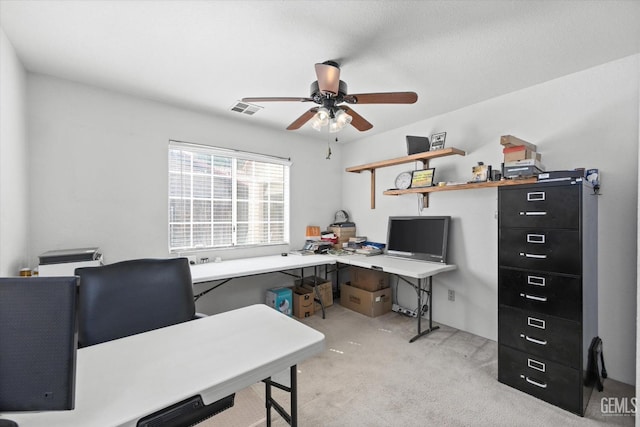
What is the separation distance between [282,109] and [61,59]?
185cm

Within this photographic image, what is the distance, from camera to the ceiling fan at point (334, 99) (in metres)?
1.74

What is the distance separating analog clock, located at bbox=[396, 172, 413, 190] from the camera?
3418 millimetres

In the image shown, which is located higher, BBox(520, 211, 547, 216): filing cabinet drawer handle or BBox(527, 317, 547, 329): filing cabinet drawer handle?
BBox(520, 211, 547, 216): filing cabinet drawer handle

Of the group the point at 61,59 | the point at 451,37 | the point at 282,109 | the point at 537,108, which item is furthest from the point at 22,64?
the point at 537,108

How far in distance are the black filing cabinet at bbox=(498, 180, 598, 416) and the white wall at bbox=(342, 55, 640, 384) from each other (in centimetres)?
17

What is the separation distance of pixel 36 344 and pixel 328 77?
5.72ft

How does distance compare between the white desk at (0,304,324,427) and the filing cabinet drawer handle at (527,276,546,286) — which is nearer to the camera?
the white desk at (0,304,324,427)

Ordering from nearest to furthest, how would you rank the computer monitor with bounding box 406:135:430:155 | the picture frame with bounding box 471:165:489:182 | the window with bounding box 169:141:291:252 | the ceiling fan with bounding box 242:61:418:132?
the ceiling fan with bounding box 242:61:418:132
the picture frame with bounding box 471:165:489:182
the window with bounding box 169:141:291:252
the computer monitor with bounding box 406:135:430:155

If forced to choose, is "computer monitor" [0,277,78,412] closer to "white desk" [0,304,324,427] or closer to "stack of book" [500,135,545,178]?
"white desk" [0,304,324,427]

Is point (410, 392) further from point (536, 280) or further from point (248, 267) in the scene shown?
point (248, 267)

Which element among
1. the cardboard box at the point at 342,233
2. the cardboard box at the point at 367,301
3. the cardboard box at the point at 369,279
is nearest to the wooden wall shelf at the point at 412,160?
the cardboard box at the point at 342,233

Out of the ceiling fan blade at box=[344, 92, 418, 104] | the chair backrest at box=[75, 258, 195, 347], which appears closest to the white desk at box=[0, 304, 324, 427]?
the chair backrest at box=[75, 258, 195, 347]

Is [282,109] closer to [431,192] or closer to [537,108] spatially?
[431,192]

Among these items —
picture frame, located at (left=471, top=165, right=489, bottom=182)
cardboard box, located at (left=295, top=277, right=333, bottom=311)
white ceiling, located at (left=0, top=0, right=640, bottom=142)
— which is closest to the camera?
white ceiling, located at (left=0, top=0, right=640, bottom=142)
